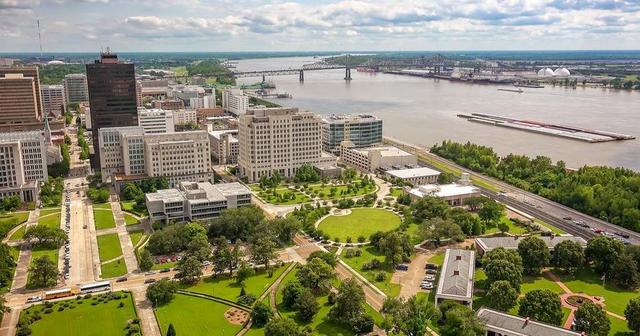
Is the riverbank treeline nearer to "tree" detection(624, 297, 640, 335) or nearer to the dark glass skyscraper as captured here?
"tree" detection(624, 297, 640, 335)

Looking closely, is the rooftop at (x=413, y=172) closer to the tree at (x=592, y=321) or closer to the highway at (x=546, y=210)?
the highway at (x=546, y=210)

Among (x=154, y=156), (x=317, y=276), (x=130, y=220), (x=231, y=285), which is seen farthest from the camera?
(x=154, y=156)

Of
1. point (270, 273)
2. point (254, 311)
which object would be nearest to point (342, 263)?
point (270, 273)

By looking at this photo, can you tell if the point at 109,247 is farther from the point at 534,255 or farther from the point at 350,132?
the point at 350,132

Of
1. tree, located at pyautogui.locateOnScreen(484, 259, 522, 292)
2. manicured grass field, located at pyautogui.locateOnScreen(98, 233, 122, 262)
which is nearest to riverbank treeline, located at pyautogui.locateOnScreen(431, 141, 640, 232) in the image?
tree, located at pyautogui.locateOnScreen(484, 259, 522, 292)

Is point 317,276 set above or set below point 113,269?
above

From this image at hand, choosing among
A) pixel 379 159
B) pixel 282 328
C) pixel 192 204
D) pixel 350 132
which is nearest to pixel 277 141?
pixel 379 159

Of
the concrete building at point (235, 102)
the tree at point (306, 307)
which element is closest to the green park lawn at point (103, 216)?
the tree at point (306, 307)
